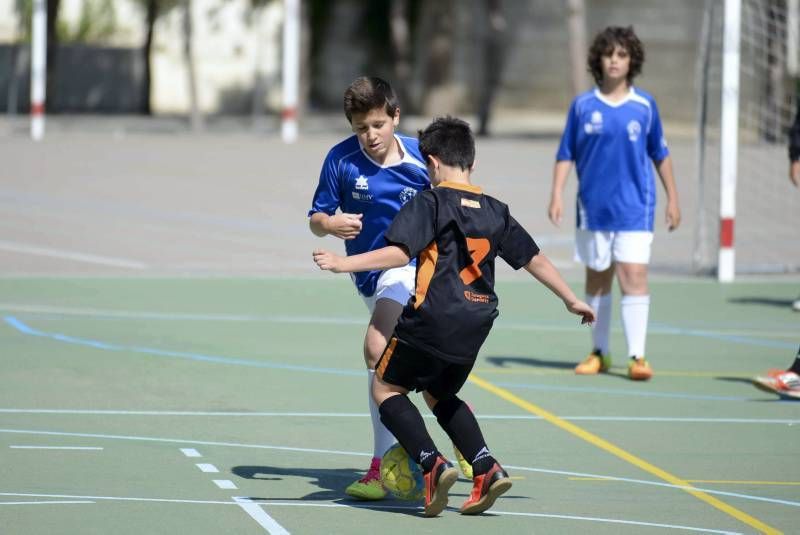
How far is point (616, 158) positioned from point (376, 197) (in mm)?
3725

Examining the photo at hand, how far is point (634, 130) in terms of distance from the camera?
10.7 m

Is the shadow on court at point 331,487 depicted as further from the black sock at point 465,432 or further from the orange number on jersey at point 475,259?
the orange number on jersey at point 475,259

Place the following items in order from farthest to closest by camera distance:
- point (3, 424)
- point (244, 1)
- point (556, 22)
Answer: point (244, 1) < point (556, 22) < point (3, 424)

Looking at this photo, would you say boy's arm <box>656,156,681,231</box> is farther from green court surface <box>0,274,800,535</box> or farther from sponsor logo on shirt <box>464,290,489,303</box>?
sponsor logo on shirt <box>464,290,489,303</box>

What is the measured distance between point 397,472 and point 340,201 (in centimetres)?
131

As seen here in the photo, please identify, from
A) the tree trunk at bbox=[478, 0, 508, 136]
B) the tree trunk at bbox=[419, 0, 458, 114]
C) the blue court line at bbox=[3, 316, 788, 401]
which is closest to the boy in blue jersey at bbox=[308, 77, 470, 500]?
the blue court line at bbox=[3, 316, 788, 401]

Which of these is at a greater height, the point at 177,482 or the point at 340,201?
the point at 340,201

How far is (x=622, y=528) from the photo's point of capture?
6.74 meters

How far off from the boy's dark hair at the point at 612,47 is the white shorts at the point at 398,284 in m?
3.70

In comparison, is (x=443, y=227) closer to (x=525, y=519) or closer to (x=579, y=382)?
(x=525, y=519)

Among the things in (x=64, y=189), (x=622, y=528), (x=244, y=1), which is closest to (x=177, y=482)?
(x=622, y=528)

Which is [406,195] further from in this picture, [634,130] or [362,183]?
[634,130]

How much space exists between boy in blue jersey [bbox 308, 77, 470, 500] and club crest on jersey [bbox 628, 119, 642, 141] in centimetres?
349

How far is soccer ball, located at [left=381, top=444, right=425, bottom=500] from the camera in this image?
708 cm
